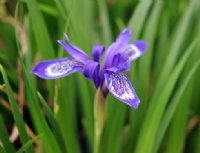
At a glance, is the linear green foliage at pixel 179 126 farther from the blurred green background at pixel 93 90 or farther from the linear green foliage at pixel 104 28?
the linear green foliage at pixel 104 28

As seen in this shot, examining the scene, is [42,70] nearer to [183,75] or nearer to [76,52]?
[76,52]

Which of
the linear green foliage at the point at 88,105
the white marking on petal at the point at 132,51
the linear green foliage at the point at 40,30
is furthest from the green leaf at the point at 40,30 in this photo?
the white marking on petal at the point at 132,51

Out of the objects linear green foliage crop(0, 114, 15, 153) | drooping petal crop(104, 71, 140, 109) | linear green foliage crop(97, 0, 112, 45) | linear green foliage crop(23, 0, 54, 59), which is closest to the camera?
drooping petal crop(104, 71, 140, 109)

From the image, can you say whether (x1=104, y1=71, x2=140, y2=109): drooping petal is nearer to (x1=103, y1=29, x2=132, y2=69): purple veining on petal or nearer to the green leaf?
(x1=103, y1=29, x2=132, y2=69): purple veining on petal

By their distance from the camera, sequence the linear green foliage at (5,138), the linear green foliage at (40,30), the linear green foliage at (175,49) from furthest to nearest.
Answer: the linear green foliage at (175,49) → the linear green foliage at (40,30) → the linear green foliage at (5,138)

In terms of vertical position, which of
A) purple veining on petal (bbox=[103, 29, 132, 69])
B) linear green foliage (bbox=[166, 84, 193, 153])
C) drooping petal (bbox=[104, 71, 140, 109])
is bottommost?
linear green foliage (bbox=[166, 84, 193, 153])

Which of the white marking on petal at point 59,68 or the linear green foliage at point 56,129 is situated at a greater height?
the white marking on petal at point 59,68

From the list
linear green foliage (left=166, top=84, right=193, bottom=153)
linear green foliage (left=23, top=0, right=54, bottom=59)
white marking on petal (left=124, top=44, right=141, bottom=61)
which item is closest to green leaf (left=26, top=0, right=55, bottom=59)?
linear green foliage (left=23, top=0, right=54, bottom=59)

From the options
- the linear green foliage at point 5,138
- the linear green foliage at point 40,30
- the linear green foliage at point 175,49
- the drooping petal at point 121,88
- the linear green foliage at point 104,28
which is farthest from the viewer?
the linear green foliage at point 104,28
